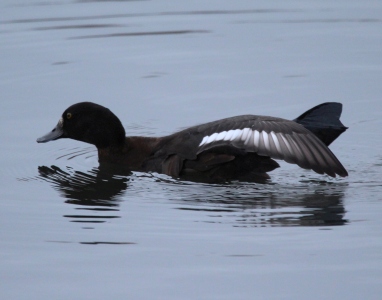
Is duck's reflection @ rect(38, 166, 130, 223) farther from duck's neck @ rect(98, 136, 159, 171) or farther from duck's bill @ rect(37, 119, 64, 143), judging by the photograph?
duck's bill @ rect(37, 119, 64, 143)

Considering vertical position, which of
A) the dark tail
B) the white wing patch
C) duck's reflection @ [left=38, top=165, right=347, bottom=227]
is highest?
the dark tail

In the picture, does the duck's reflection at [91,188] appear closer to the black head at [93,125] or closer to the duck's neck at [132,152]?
the duck's neck at [132,152]

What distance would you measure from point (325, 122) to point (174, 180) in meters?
1.58

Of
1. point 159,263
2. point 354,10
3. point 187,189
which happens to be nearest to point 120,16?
point 354,10

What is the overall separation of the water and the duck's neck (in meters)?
0.22

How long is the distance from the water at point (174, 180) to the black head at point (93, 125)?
338 millimetres

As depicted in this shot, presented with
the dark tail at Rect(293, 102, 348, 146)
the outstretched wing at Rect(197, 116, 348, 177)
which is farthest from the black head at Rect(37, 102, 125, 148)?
the dark tail at Rect(293, 102, 348, 146)

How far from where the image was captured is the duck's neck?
872 centimetres

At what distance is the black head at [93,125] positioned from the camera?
8.87 meters

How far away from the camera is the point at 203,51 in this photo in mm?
13398

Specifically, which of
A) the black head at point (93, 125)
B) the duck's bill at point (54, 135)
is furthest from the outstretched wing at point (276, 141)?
the duck's bill at point (54, 135)

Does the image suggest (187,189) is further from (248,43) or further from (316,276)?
(248,43)

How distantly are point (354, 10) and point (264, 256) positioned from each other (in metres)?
10.6

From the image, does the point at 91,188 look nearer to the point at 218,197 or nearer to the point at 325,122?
the point at 218,197
